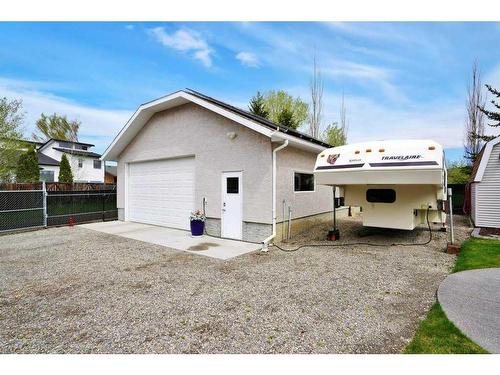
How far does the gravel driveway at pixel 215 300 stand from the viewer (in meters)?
2.99

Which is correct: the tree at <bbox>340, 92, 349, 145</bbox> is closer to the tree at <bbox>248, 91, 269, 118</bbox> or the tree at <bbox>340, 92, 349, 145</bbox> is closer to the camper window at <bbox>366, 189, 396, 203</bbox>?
the tree at <bbox>248, 91, 269, 118</bbox>

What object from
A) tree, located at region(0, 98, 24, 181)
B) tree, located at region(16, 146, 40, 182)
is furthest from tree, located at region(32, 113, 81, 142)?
tree, located at region(0, 98, 24, 181)

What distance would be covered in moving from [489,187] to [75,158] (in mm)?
35993

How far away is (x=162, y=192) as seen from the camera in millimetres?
11273

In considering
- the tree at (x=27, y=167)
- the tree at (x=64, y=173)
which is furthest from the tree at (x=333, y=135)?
the tree at (x=27, y=167)

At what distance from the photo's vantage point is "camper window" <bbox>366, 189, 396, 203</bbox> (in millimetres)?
7871

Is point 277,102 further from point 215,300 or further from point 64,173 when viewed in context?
point 215,300

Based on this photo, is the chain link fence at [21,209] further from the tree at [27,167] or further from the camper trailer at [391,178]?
the camper trailer at [391,178]

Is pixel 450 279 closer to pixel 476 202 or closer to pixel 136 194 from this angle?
pixel 476 202

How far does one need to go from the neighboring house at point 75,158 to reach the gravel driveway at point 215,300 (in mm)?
27140

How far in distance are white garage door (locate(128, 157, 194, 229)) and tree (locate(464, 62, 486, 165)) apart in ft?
75.1

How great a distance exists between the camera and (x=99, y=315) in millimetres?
3637

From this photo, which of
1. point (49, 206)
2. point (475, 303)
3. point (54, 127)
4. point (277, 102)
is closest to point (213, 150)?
point (475, 303)

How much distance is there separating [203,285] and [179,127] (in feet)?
23.3
